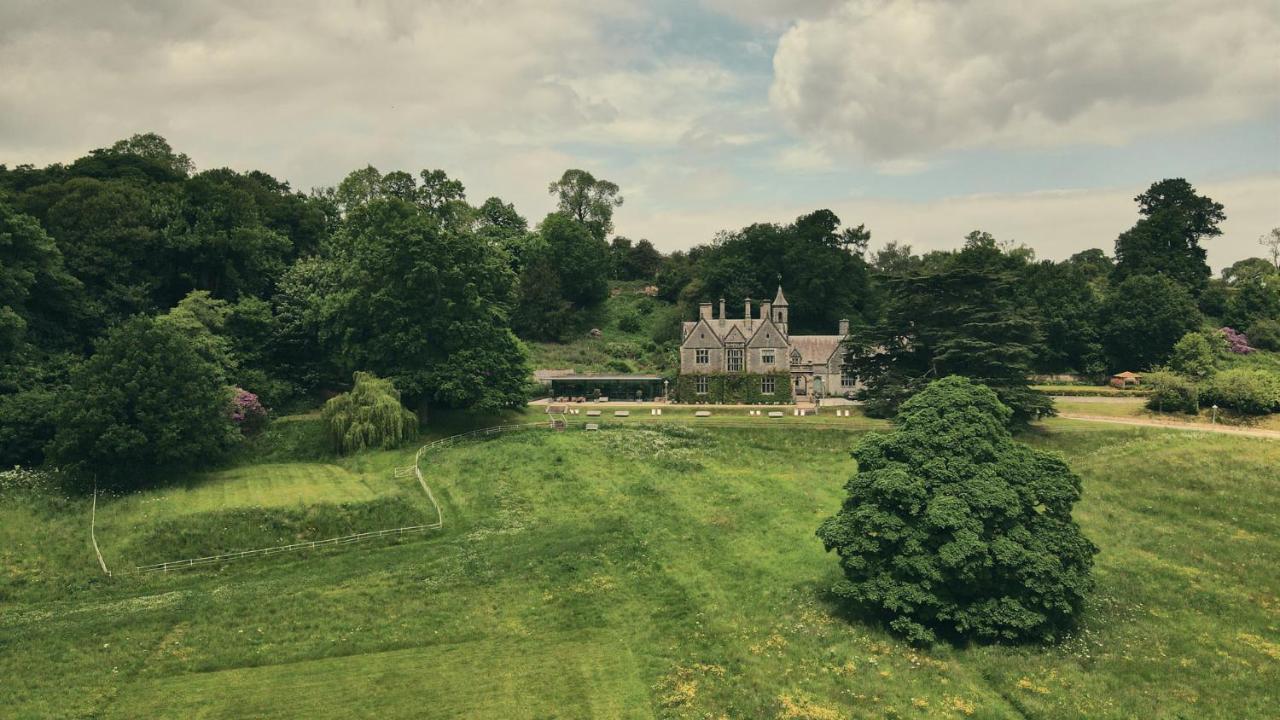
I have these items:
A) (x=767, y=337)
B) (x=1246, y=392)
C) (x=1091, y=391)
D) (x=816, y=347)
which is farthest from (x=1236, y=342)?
(x=767, y=337)

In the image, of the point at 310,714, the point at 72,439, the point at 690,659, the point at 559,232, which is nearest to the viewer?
the point at 310,714

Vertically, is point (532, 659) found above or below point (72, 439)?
below

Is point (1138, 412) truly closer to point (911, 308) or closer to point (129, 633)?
point (911, 308)

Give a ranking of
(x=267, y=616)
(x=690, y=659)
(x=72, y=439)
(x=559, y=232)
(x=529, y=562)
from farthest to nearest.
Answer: (x=559, y=232)
(x=72, y=439)
(x=529, y=562)
(x=267, y=616)
(x=690, y=659)

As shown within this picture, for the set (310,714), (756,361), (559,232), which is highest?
(559,232)

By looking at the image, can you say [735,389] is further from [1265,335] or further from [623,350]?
[1265,335]

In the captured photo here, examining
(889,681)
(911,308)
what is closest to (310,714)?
(889,681)

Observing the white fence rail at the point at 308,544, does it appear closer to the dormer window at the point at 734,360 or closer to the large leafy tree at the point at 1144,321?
the dormer window at the point at 734,360
